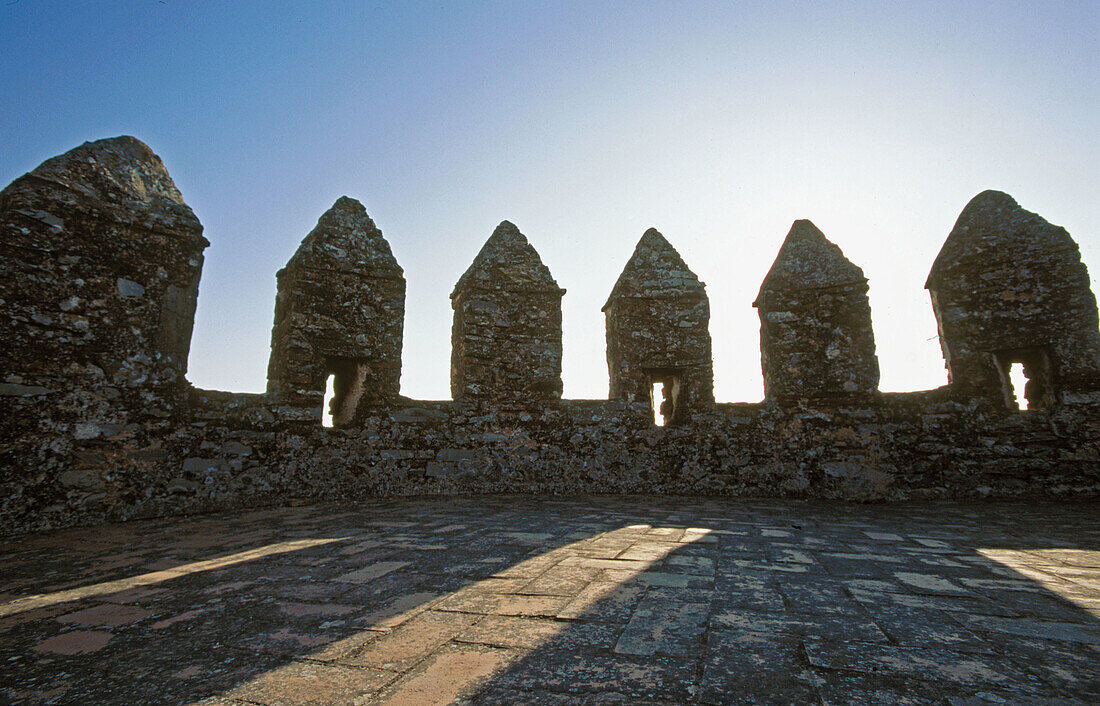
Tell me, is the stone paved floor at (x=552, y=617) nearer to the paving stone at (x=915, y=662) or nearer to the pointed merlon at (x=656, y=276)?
the paving stone at (x=915, y=662)

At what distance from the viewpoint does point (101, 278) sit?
518cm

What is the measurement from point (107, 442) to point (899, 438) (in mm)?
8642

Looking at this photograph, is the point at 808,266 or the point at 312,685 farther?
the point at 808,266

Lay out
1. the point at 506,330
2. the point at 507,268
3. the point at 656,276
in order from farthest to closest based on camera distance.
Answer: the point at 656,276 → the point at 507,268 → the point at 506,330

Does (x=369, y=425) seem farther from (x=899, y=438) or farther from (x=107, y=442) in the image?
(x=899, y=438)

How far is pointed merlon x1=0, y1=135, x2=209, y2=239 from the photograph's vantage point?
4.98 m

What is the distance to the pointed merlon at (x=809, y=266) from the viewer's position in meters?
7.22

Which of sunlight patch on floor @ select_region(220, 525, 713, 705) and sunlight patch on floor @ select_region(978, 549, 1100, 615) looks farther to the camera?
sunlight patch on floor @ select_region(978, 549, 1100, 615)

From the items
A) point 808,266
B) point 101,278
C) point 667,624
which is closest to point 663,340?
point 808,266

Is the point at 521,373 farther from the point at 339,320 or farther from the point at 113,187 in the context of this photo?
the point at 113,187

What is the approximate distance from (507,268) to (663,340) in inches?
93.0

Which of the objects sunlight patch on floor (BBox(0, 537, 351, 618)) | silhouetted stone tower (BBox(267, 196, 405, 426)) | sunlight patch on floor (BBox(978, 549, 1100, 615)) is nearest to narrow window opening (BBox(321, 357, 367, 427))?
silhouetted stone tower (BBox(267, 196, 405, 426))

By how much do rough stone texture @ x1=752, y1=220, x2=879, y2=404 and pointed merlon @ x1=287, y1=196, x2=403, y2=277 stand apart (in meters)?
5.14

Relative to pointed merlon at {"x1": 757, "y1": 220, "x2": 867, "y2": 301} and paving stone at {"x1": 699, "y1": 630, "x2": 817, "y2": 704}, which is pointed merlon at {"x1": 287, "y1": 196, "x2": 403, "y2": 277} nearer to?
pointed merlon at {"x1": 757, "y1": 220, "x2": 867, "y2": 301}
